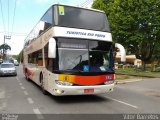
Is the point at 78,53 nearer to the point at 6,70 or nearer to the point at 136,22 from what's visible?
the point at 6,70

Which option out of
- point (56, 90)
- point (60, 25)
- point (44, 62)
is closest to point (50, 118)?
point (56, 90)

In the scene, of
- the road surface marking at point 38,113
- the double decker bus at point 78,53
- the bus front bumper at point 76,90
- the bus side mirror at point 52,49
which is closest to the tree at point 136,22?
the double decker bus at point 78,53

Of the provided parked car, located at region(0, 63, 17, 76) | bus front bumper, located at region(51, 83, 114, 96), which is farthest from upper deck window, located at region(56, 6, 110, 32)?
parked car, located at region(0, 63, 17, 76)

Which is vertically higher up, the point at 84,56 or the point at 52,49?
the point at 52,49

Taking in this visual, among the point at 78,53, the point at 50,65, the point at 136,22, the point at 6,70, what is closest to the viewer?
the point at 78,53

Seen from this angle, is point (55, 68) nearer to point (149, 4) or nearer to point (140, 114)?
point (140, 114)

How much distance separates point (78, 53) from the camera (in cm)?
1225

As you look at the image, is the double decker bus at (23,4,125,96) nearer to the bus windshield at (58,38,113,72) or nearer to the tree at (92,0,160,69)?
the bus windshield at (58,38,113,72)

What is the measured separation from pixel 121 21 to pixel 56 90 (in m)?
30.4

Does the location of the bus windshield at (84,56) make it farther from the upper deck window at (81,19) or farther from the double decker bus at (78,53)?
the upper deck window at (81,19)

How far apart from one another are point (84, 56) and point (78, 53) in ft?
0.89

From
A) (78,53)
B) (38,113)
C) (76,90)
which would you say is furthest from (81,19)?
(38,113)

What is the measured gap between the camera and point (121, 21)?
41000mm

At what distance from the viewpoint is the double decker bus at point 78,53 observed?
11.9 metres
